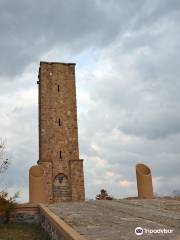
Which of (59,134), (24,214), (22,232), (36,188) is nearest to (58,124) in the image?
(59,134)

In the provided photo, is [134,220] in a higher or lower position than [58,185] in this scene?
lower

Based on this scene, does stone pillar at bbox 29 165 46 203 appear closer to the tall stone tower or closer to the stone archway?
the tall stone tower

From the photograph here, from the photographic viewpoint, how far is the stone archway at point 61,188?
24750 millimetres

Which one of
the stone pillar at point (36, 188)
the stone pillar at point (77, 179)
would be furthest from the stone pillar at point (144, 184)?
the stone pillar at point (77, 179)

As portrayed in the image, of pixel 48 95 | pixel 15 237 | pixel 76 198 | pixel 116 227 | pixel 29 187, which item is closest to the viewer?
pixel 116 227

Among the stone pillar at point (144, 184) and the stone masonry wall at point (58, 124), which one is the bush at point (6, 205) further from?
the stone masonry wall at point (58, 124)

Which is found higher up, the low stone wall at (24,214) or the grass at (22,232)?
the low stone wall at (24,214)

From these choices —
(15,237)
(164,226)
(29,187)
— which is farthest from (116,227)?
(29,187)

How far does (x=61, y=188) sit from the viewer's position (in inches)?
986

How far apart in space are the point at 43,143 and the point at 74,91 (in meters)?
4.74

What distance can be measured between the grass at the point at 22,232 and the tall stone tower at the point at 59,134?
1288 centimetres

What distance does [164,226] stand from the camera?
7352 mm

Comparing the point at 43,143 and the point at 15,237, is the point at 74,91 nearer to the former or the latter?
the point at 43,143

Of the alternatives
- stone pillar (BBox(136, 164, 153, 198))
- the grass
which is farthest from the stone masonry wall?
the grass
